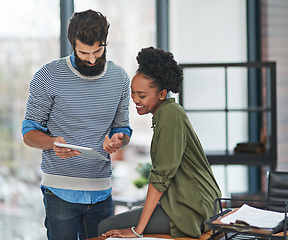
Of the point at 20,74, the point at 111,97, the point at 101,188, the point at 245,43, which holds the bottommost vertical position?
the point at 101,188

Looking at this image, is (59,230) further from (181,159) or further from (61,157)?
(181,159)

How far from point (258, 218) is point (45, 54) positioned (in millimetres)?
2390

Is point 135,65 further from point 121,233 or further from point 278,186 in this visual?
point 121,233

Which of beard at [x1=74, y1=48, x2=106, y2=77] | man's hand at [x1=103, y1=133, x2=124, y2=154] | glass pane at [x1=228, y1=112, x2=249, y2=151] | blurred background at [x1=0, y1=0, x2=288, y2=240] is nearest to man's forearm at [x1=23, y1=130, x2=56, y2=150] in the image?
man's hand at [x1=103, y1=133, x2=124, y2=154]

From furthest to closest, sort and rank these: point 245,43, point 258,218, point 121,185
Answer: point 245,43
point 121,185
point 258,218

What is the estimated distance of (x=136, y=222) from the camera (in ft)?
5.32

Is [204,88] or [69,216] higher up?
[204,88]

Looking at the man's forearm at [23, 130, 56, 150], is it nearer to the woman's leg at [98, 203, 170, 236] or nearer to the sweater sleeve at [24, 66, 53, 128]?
the sweater sleeve at [24, 66, 53, 128]

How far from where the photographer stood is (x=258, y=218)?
4.49ft

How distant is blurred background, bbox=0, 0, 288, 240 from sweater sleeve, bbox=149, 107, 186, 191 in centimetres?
171

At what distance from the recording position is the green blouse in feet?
4.98

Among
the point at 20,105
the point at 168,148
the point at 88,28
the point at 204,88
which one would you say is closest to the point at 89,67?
the point at 88,28

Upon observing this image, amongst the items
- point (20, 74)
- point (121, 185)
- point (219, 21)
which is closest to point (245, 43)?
point (219, 21)

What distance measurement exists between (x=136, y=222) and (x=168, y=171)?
277 millimetres
